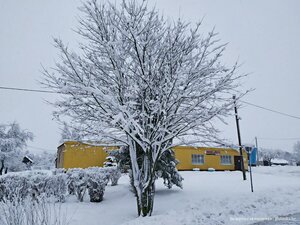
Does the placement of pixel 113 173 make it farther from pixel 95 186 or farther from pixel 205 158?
pixel 205 158

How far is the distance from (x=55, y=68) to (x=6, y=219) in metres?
5.64

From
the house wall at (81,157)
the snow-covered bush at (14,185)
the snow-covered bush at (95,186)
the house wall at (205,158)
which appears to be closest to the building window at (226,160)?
the house wall at (205,158)

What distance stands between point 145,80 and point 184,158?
20.9 metres

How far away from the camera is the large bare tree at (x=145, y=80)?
25.5 feet

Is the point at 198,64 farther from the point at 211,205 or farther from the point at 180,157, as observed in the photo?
the point at 180,157

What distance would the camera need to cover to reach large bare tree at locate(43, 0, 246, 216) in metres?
7.78

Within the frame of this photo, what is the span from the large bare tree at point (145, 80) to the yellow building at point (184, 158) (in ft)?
46.3

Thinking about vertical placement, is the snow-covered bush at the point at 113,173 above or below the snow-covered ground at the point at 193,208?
above

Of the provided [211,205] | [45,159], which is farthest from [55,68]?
[45,159]

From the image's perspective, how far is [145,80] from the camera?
7.76m

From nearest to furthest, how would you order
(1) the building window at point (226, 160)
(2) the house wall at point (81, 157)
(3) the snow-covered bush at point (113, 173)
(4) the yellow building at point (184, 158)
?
(3) the snow-covered bush at point (113, 173) < (2) the house wall at point (81, 157) < (4) the yellow building at point (184, 158) < (1) the building window at point (226, 160)

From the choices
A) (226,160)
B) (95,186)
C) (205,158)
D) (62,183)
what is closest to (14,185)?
(62,183)

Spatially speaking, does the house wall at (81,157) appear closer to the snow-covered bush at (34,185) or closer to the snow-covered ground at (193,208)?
the snow-covered bush at (34,185)

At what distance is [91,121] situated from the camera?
877 centimetres
